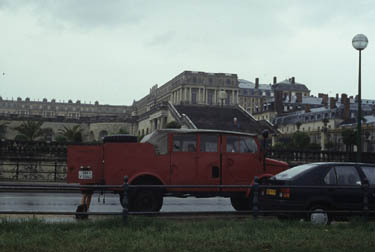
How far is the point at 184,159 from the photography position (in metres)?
13.7

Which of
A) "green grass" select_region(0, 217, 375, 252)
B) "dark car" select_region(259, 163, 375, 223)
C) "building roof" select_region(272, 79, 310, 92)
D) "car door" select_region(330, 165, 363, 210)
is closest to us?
"green grass" select_region(0, 217, 375, 252)

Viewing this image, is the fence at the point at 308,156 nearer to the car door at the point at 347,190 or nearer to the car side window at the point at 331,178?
the car door at the point at 347,190

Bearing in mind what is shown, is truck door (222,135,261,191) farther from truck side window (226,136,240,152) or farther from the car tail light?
the car tail light

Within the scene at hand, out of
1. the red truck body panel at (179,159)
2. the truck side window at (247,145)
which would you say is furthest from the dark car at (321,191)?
the truck side window at (247,145)

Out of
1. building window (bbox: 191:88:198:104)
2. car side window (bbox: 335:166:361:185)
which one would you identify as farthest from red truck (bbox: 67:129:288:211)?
building window (bbox: 191:88:198:104)

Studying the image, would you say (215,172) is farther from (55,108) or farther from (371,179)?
(55,108)

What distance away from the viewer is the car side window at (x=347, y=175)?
12.2 m

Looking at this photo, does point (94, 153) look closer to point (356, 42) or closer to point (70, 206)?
point (70, 206)

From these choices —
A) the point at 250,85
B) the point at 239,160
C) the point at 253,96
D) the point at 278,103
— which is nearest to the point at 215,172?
the point at 239,160

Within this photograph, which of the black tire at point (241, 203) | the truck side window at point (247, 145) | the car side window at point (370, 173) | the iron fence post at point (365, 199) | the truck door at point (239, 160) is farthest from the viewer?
the black tire at point (241, 203)

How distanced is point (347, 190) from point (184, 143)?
4388 mm

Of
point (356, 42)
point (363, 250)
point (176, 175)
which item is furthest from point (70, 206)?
point (356, 42)

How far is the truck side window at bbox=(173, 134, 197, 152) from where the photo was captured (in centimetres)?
1371

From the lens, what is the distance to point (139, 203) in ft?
42.6
